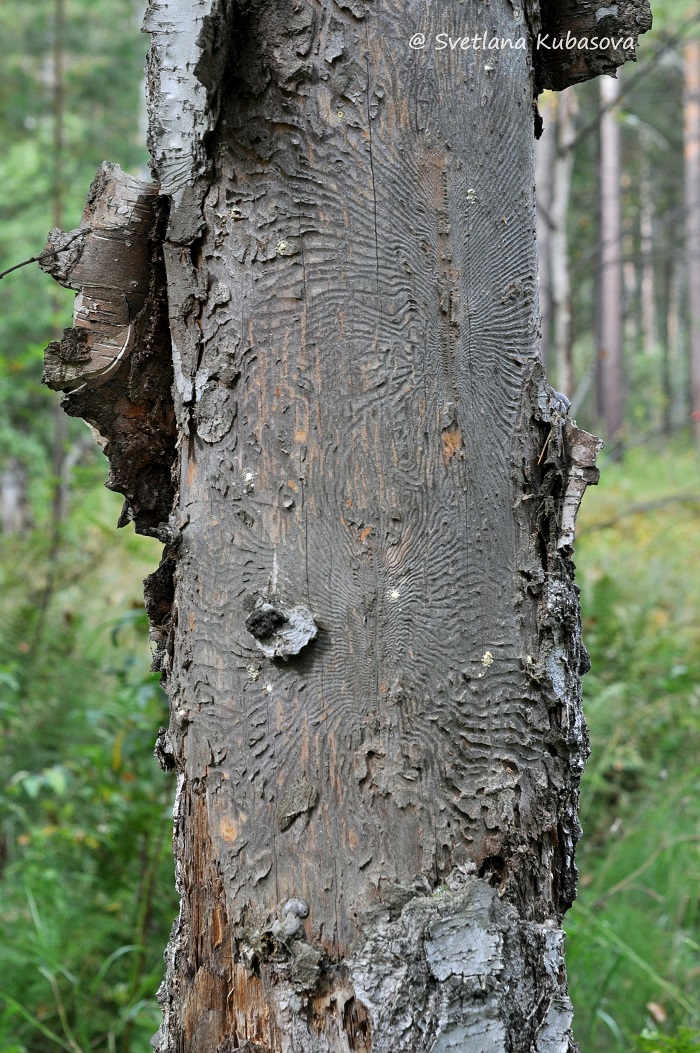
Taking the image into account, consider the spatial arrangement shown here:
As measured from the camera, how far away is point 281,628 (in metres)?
1.28

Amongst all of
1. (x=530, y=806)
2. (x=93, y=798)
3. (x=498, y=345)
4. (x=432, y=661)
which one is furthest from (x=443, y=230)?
(x=93, y=798)

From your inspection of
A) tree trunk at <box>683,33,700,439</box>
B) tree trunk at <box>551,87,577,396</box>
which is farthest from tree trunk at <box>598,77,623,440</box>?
tree trunk at <box>551,87,577,396</box>

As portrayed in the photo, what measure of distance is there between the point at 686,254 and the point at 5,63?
1195 centimetres

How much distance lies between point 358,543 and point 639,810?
309 centimetres

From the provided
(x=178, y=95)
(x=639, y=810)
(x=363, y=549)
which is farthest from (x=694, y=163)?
(x=363, y=549)

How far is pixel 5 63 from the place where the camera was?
1305 centimetres

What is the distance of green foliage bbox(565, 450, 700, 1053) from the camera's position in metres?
2.68

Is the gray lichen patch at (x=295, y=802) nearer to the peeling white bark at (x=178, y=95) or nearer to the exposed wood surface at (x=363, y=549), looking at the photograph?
the exposed wood surface at (x=363, y=549)

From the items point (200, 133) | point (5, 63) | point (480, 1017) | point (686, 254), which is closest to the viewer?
point (480, 1017)

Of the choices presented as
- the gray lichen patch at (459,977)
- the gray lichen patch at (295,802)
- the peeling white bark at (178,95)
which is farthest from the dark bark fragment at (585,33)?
the gray lichen patch at (459,977)

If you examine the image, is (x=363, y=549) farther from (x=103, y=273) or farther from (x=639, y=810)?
(x=639, y=810)

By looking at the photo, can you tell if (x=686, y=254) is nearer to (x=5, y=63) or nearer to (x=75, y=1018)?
(x=75, y=1018)

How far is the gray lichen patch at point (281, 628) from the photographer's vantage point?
1.27m

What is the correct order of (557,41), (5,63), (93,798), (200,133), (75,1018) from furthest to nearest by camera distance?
(5,63) < (93,798) < (75,1018) < (557,41) < (200,133)
